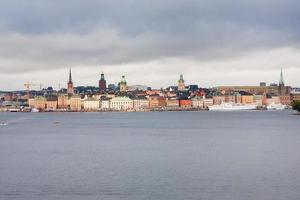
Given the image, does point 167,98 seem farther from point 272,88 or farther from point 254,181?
point 254,181

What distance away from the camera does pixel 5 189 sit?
21188mm

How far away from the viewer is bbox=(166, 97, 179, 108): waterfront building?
15439 centimetres

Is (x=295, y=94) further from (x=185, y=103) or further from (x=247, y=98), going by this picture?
(x=185, y=103)

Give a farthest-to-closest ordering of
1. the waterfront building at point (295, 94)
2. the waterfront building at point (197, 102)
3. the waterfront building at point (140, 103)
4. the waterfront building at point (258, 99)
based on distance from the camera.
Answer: the waterfront building at point (295, 94) → the waterfront building at point (258, 99) → the waterfront building at point (197, 102) → the waterfront building at point (140, 103)

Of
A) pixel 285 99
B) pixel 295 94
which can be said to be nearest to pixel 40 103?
pixel 285 99

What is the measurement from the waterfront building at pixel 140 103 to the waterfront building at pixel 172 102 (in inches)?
172

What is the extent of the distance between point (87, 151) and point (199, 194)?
523 inches

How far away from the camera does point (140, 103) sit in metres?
152

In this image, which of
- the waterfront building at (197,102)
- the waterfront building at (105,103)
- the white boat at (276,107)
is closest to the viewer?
the waterfront building at (105,103)

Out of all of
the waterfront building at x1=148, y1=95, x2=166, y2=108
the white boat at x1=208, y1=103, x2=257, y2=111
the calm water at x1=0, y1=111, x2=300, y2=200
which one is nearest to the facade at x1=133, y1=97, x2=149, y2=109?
the waterfront building at x1=148, y1=95, x2=166, y2=108

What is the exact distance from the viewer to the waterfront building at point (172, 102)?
154 m

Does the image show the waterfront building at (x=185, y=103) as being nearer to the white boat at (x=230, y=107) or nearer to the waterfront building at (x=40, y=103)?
the white boat at (x=230, y=107)

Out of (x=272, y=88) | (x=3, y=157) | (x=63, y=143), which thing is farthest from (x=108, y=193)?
(x=272, y=88)

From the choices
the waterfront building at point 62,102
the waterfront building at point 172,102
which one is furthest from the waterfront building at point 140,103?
the waterfront building at point 62,102
